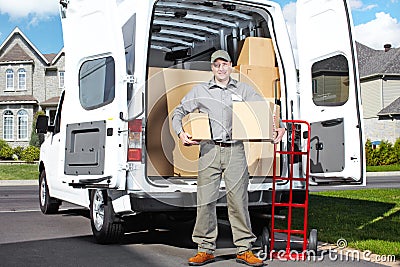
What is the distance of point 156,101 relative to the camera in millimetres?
7855

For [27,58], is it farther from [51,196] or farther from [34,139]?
[51,196]

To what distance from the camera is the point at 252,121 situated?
6.64 m

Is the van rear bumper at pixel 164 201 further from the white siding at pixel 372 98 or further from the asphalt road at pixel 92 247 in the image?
the white siding at pixel 372 98

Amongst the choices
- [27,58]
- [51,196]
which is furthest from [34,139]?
[51,196]

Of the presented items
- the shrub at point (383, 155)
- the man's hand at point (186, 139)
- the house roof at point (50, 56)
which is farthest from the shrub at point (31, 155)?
the man's hand at point (186, 139)

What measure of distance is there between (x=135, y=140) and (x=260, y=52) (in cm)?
213

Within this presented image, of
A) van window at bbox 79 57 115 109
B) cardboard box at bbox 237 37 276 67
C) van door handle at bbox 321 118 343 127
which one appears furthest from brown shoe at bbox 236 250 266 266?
cardboard box at bbox 237 37 276 67

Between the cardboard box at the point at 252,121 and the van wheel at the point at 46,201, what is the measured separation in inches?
226

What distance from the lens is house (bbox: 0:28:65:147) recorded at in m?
40.6

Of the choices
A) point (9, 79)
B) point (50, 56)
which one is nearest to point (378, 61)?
point (50, 56)

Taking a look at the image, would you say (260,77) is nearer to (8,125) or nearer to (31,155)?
(31,155)

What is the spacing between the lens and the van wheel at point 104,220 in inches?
298

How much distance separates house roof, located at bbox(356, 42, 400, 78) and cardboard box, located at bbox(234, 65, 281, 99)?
121ft

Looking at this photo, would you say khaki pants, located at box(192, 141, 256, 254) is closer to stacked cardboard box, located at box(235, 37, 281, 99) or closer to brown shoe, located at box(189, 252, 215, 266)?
brown shoe, located at box(189, 252, 215, 266)
